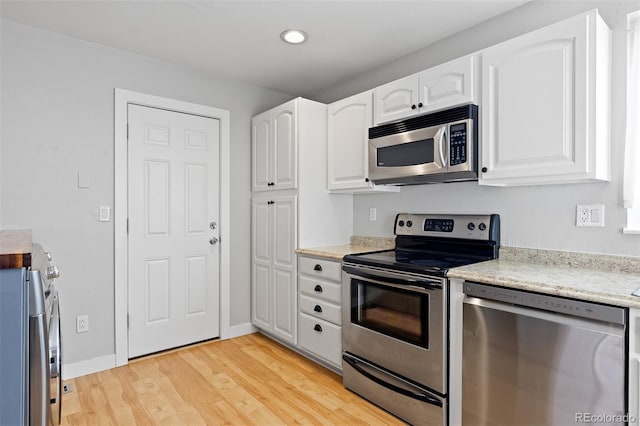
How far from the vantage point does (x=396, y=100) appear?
2.45 metres

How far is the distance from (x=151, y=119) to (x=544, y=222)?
292cm

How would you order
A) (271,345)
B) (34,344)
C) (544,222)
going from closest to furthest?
1. (34,344)
2. (544,222)
3. (271,345)

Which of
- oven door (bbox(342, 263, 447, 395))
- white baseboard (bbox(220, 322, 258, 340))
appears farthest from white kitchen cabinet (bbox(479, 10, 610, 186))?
white baseboard (bbox(220, 322, 258, 340))

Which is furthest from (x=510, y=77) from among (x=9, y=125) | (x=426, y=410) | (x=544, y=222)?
(x=9, y=125)

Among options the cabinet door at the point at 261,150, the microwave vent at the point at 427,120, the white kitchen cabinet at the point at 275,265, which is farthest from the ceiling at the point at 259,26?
the white kitchen cabinet at the point at 275,265

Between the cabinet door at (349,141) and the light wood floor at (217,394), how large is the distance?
4.86 ft

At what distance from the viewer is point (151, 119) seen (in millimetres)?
2932

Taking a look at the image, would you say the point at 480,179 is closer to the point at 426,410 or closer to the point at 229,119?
the point at 426,410

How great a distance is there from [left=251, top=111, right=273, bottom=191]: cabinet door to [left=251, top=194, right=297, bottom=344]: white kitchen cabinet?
150 millimetres

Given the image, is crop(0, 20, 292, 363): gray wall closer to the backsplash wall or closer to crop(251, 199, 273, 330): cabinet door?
crop(251, 199, 273, 330): cabinet door

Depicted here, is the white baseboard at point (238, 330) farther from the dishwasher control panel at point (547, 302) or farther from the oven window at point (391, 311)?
the dishwasher control panel at point (547, 302)

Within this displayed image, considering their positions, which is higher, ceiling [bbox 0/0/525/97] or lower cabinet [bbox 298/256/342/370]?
ceiling [bbox 0/0/525/97]

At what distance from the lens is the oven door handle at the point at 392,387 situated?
6.18ft

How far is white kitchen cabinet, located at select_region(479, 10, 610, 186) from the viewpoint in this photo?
1.65 meters
